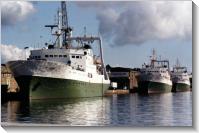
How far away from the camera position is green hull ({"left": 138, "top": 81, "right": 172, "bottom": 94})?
1169 inches

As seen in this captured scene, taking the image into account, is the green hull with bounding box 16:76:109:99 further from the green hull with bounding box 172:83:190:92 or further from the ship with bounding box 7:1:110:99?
the green hull with bounding box 172:83:190:92

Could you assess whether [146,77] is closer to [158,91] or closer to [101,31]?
[158,91]

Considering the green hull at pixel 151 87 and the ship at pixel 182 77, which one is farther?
the green hull at pixel 151 87

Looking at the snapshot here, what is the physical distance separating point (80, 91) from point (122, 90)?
886 cm

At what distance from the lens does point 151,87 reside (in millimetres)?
32219

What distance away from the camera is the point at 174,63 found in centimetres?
1313

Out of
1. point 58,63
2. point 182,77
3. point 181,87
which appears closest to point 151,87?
point 58,63

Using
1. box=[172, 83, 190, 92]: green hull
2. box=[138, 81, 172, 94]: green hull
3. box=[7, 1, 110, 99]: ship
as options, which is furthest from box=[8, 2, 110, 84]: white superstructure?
box=[138, 81, 172, 94]: green hull

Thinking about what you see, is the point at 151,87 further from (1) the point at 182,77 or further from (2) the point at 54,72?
(1) the point at 182,77

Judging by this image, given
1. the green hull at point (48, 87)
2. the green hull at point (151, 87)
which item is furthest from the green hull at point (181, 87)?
the green hull at point (48, 87)

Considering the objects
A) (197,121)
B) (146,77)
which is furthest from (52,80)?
(197,121)

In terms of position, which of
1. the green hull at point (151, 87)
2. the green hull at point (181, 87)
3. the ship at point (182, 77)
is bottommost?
the green hull at point (151, 87)

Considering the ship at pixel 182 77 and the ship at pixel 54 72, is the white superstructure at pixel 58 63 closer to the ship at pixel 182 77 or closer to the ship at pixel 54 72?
the ship at pixel 54 72

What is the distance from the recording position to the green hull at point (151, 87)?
97.4 feet
